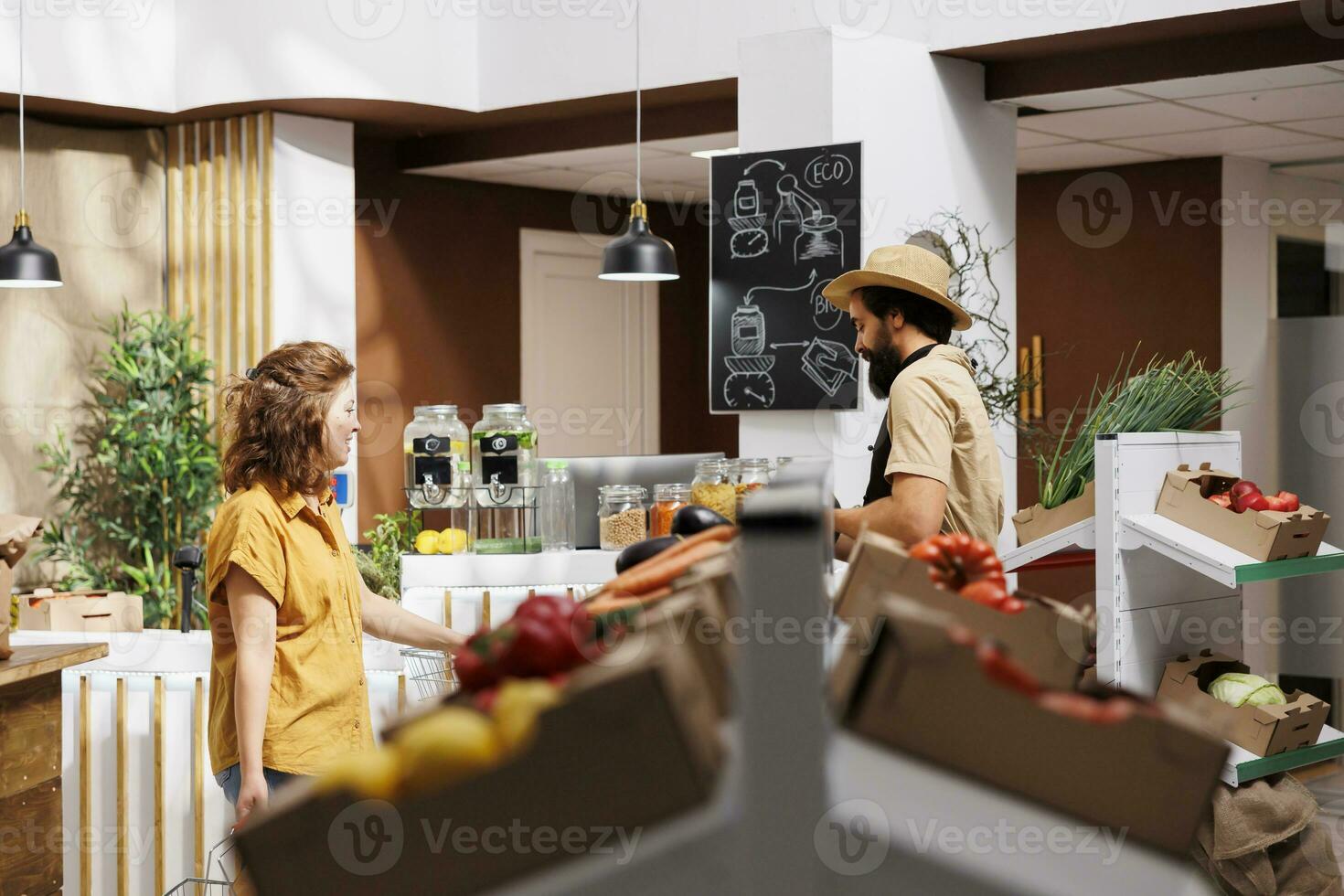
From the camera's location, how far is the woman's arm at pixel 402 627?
2.55 m

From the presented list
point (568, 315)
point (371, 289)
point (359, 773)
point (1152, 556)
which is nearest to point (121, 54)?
point (371, 289)

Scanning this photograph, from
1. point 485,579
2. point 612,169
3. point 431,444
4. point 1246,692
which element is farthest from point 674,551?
point 612,169

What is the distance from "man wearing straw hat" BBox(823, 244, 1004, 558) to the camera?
2582 mm

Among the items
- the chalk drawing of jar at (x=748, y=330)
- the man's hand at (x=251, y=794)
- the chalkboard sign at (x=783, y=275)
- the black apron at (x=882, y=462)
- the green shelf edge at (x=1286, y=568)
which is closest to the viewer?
the man's hand at (x=251, y=794)

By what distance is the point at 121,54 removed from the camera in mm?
6066

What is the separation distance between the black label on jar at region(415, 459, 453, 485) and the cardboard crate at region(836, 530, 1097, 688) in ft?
9.00

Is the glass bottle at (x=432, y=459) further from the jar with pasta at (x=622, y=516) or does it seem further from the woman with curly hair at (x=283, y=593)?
the woman with curly hair at (x=283, y=593)

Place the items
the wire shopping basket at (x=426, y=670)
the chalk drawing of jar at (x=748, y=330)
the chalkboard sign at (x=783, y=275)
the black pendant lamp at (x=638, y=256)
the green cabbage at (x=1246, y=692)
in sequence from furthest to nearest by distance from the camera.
A: the black pendant lamp at (x=638, y=256) → the chalk drawing of jar at (x=748, y=330) → the chalkboard sign at (x=783, y=275) → the green cabbage at (x=1246, y=692) → the wire shopping basket at (x=426, y=670)

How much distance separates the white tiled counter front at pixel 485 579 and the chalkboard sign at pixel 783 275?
130 centimetres

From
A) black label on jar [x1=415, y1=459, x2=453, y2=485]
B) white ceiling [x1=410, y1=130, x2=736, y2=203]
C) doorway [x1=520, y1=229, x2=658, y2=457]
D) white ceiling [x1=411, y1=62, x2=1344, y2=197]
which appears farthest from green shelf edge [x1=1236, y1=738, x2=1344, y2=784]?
doorway [x1=520, y1=229, x2=658, y2=457]

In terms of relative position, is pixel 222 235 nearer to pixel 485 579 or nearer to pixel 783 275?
pixel 783 275

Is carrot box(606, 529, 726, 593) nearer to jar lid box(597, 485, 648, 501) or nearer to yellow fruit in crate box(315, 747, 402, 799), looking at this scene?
yellow fruit in crate box(315, 747, 402, 799)

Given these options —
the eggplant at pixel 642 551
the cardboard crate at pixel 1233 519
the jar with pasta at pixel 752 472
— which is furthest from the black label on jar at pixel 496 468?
the eggplant at pixel 642 551

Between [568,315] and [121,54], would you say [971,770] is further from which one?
[568,315]
